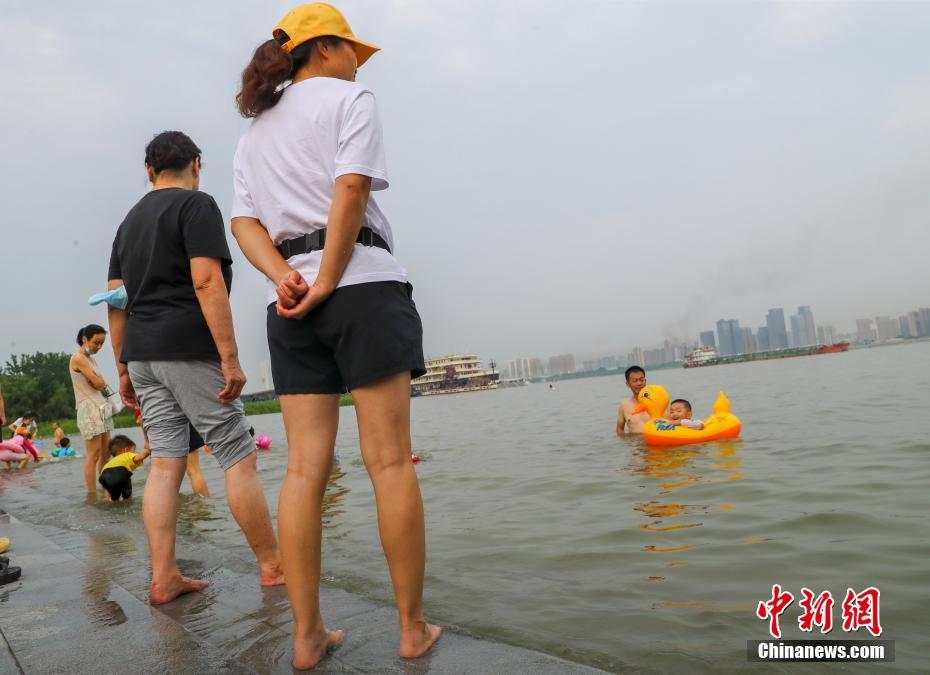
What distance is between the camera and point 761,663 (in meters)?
2.32

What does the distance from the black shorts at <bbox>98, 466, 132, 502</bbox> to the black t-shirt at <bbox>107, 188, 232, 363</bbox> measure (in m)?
4.56

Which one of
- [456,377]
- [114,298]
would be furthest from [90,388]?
[456,377]

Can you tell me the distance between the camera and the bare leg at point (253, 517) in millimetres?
3129

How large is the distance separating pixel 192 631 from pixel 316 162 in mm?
1769

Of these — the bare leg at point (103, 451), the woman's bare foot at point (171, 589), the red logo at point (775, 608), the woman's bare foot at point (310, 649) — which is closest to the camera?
the woman's bare foot at point (310, 649)

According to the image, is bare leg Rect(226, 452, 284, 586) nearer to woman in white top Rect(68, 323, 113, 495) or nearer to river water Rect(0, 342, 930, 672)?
river water Rect(0, 342, 930, 672)

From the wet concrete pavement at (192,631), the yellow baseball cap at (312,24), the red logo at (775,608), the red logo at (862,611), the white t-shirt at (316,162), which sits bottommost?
the red logo at (862,611)

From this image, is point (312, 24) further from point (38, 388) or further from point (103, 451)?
point (38, 388)

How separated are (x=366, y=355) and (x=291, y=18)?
4.07 ft

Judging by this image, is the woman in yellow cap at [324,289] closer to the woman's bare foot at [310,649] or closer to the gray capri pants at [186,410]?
the woman's bare foot at [310,649]

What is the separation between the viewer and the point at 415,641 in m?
2.11

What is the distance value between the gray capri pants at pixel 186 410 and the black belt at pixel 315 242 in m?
1.16

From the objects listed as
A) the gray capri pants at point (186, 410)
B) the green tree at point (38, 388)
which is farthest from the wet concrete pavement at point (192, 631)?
the green tree at point (38, 388)

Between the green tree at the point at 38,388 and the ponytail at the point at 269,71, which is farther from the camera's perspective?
the green tree at the point at 38,388
